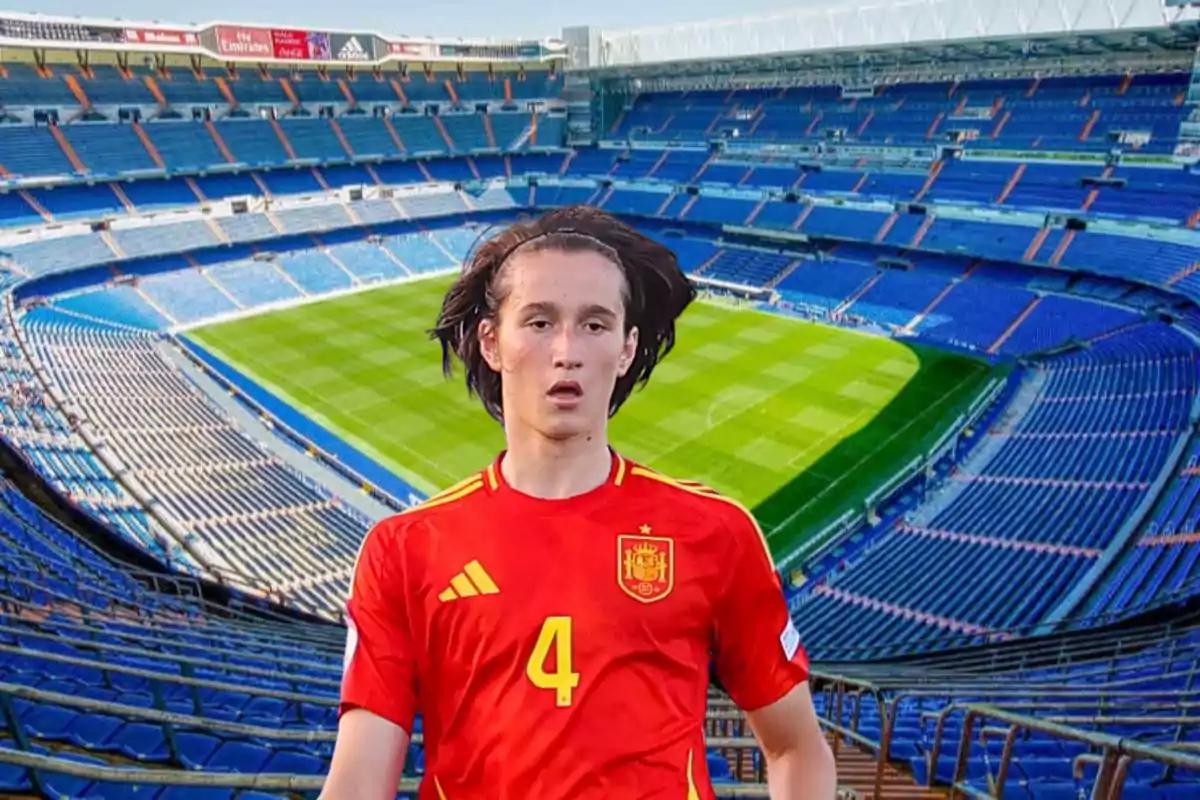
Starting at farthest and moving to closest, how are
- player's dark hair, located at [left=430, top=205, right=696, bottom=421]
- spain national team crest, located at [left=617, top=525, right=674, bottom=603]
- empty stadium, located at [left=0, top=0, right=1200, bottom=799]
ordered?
A: 1. empty stadium, located at [left=0, top=0, right=1200, bottom=799]
2. player's dark hair, located at [left=430, top=205, right=696, bottom=421]
3. spain national team crest, located at [left=617, top=525, right=674, bottom=603]

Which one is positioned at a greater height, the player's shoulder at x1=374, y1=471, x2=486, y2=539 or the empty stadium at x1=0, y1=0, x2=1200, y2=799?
the empty stadium at x1=0, y1=0, x2=1200, y2=799

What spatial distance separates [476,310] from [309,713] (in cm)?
529

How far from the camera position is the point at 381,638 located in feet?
7.27

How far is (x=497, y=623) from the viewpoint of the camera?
218cm

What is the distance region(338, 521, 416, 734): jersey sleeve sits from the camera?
2131 millimetres

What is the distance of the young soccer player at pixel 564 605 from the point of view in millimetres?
2100

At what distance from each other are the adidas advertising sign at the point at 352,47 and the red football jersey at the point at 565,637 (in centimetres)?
5157

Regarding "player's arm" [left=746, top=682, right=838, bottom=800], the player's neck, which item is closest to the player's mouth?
the player's neck

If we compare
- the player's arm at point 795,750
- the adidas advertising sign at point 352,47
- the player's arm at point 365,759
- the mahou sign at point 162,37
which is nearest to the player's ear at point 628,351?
the player's arm at point 795,750

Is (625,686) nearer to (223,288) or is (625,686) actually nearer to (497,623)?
(497,623)

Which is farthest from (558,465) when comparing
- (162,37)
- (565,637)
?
(162,37)

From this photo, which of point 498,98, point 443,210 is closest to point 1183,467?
point 443,210

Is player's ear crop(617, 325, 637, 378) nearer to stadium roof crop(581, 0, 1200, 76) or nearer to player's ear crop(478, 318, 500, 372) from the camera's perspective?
player's ear crop(478, 318, 500, 372)

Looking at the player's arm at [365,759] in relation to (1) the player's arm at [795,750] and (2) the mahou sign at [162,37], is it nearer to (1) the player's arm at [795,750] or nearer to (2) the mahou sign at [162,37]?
(1) the player's arm at [795,750]
